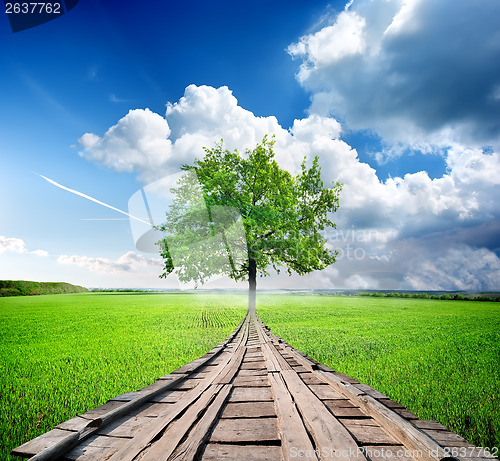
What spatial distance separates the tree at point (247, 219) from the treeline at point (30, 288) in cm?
6654

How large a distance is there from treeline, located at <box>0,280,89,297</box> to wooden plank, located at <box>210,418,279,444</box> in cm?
8140

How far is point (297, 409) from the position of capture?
Answer: 3.00 metres

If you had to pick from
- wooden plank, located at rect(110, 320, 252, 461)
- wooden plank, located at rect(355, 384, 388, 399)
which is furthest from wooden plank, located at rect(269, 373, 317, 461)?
wooden plank, located at rect(355, 384, 388, 399)

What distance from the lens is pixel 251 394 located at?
370 centimetres

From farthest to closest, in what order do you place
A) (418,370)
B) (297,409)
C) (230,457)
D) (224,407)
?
(418,370)
(224,407)
(297,409)
(230,457)

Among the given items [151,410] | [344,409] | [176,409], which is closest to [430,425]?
[344,409]

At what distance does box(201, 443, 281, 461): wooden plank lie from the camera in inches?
84.8

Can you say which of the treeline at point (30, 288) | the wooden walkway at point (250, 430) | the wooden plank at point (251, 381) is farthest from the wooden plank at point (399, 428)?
the treeline at point (30, 288)

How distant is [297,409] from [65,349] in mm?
9167

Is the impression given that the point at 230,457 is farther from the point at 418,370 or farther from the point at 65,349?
the point at 65,349

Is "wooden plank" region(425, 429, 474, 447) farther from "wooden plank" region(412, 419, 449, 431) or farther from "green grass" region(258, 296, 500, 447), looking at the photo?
"green grass" region(258, 296, 500, 447)

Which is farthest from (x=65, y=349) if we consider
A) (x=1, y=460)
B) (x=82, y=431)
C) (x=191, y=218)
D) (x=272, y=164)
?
(x=272, y=164)

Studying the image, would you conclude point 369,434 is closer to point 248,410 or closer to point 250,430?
point 250,430

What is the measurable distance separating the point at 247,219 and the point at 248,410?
16240 mm
